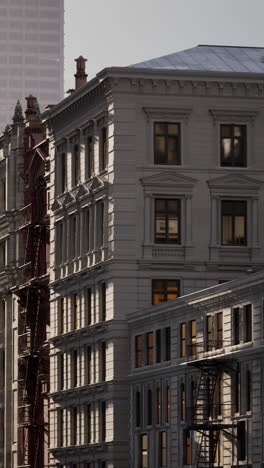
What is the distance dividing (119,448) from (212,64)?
25.2 metres

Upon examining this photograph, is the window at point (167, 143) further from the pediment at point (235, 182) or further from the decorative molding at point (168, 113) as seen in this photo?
the pediment at point (235, 182)

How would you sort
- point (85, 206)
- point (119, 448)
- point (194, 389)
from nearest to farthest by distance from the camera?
1. point (194, 389)
2. point (119, 448)
3. point (85, 206)

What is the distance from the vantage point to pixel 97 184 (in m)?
124

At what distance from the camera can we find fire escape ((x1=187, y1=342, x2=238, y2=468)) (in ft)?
331

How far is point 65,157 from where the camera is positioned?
133125 millimetres

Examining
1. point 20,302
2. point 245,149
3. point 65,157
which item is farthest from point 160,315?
point 20,302

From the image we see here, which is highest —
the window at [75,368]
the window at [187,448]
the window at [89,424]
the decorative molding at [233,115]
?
the decorative molding at [233,115]

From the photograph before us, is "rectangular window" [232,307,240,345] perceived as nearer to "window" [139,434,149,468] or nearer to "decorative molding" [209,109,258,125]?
"window" [139,434,149,468]

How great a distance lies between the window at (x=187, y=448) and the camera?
350 feet

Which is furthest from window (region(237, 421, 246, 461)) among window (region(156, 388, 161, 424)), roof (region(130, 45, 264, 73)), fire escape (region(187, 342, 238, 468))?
roof (region(130, 45, 264, 73))

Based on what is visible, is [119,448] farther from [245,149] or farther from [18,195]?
[18,195]

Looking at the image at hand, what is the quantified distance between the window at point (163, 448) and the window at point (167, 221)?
1453cm

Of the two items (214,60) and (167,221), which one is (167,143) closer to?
(167,221)

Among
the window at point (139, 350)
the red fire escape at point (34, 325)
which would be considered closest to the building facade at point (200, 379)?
the window at point (139, 350)
